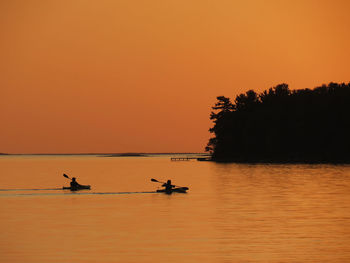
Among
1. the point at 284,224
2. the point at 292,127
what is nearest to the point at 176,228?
the point at 284,224

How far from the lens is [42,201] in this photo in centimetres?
6009

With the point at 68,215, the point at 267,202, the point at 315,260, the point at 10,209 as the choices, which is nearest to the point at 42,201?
the point at 10,209

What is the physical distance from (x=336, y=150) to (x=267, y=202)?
11716cm

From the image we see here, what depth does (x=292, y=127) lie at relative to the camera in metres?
173

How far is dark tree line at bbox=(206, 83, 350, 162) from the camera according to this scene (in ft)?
553

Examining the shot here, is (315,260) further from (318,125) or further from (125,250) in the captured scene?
(318,125)

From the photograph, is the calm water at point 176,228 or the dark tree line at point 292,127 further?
the dark tree line at point 292,127

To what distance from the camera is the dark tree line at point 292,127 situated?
16850 cm

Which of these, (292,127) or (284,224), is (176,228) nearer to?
(284,224)

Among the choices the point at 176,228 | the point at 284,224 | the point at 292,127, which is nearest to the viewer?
the point at 176,228

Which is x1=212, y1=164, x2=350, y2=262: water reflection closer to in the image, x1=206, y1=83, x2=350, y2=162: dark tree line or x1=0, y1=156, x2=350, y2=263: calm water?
x1=0, y1=156, x2=350, y2=263: calm water

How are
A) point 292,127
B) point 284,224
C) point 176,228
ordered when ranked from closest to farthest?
point 176,228 → point 284,224 → point 292,127

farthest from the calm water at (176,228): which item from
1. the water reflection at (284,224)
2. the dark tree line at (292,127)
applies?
the dark tree line at (292,127)

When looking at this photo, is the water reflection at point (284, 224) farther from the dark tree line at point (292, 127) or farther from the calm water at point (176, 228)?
the dark tree line at point (292, 127)
